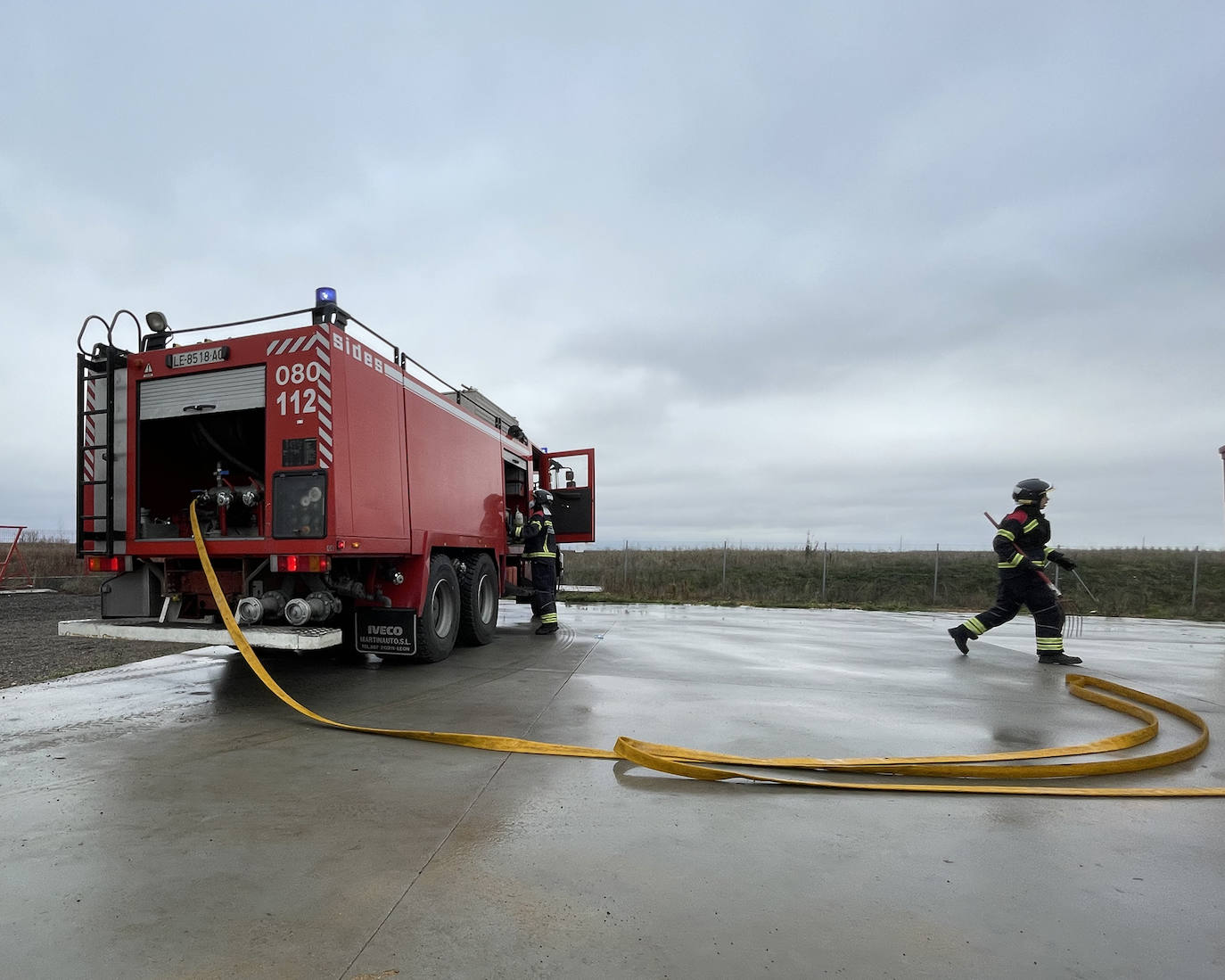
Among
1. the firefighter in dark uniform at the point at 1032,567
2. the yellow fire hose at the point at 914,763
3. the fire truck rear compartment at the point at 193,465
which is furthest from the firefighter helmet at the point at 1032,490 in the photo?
the fire truck rear compartment at the point at 193,465

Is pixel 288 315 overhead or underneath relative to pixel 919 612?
overhead

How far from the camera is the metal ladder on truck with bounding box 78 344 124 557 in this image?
6098 mm

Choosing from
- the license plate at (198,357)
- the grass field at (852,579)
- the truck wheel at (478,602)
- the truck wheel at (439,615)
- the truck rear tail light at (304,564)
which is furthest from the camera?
the grass field at (852,579)

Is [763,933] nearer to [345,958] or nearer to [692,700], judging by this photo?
[345,958]

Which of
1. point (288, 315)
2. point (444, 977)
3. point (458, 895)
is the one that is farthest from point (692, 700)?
point (288, 315)

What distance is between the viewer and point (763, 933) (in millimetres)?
2273

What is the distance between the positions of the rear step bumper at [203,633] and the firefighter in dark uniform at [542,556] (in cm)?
405

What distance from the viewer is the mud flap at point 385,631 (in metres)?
6.73

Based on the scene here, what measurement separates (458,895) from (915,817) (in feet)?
6.96

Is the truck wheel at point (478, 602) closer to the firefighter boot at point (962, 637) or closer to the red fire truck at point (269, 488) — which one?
the red fire truck at point (269, 488)

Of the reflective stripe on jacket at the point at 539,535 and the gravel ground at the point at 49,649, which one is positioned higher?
the reflective stripe on jacket at the point at 539,535

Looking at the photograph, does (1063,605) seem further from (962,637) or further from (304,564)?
(304,564)

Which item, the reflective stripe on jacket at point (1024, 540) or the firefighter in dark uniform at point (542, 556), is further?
the firefighter in dark uniform at point (542, 556)

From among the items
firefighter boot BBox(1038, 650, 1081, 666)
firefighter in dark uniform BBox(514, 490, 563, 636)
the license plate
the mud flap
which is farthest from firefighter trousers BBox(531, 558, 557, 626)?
firefighter boot BBox(1038, 650, 1081, 666)
